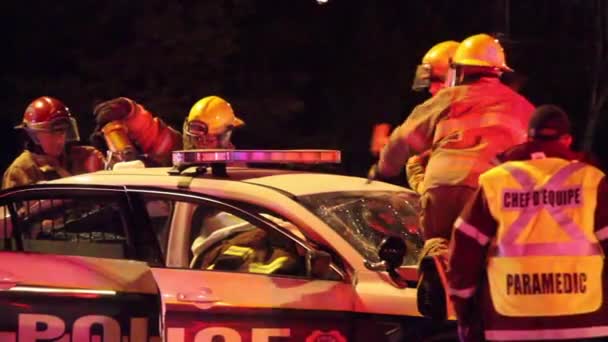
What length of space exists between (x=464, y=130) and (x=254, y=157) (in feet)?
3.43

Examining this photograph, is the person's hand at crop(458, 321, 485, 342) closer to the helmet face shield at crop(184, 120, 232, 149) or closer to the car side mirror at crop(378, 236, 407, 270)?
the car side mirror at crop(378, 236, 407, 270)

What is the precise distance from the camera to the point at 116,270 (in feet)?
18.1

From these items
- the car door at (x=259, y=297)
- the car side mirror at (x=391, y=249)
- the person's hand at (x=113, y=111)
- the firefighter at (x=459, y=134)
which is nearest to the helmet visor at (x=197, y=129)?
the person's hand at (x=113, y=111)

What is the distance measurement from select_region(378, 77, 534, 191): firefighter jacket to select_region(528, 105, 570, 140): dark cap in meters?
0.66

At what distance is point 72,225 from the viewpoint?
6414mm

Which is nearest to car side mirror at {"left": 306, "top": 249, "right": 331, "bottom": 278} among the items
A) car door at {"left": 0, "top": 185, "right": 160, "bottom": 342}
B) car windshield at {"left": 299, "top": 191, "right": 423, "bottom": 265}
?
car windshield at {"left": 299, "top": 191, "right": 423, "bottom": 265}

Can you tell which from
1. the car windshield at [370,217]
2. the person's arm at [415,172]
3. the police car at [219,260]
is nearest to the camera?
the police car at [219,260]

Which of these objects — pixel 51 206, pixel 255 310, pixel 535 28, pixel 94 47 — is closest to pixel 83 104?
pixel 94 47

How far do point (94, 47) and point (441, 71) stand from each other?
1257 centimetres

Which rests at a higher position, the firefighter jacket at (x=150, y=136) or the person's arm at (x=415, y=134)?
the person's arm at (x=415, y=134)

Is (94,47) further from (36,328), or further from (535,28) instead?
(36,328)

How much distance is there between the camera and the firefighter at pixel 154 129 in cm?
858

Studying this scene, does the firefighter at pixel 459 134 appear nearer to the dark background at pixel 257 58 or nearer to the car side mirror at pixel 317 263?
the car side mirror at pixel 317 263

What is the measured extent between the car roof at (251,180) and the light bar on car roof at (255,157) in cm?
9
